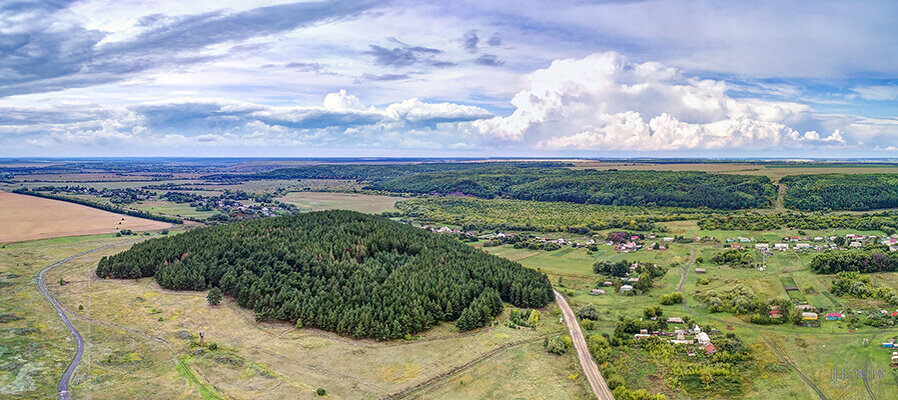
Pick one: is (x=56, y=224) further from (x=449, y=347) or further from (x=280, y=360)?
(x=449, y=347)

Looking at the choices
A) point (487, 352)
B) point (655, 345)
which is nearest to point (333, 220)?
point (487, 352)

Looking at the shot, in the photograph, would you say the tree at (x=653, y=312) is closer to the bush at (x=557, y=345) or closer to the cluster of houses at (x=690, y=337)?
the cluster of houses at (x=690, y=337)

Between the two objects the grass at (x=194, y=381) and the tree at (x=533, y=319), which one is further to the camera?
the tree at (x=533, y=319)

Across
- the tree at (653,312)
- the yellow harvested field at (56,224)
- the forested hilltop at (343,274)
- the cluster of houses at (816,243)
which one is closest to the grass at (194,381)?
the forested hilltop at (343,274)

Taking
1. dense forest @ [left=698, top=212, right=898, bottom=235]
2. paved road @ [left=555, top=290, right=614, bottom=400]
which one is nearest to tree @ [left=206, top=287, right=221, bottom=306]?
paved road @ [left=555, top=290, right=614, bottom=400]

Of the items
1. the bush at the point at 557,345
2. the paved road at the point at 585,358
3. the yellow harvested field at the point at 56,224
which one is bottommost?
the paved road at the point at 585,358

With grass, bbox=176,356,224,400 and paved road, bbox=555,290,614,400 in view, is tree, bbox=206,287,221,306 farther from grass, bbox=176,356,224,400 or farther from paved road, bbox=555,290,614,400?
paved road, bbox=555,290,614,400
